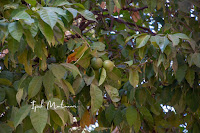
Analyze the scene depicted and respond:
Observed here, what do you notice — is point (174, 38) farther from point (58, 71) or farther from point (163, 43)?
point (58, 71)

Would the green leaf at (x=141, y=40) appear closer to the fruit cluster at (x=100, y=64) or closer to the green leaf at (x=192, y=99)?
the fruit cluster at (x=100, y=64)

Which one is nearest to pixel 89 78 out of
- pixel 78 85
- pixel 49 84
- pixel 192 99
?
pixel 78 85

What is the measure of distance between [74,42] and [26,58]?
43cm

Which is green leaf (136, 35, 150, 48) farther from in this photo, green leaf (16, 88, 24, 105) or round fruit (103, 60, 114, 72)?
green leaf (16, 88, 24, 105)

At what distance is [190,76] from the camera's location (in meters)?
1.74

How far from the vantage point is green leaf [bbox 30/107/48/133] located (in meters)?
1.06

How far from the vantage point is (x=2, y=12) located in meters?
1.31

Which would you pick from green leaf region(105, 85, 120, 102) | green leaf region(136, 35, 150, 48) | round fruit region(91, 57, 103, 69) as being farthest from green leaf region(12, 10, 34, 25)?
green leaf region(136, 35, 150, 48)

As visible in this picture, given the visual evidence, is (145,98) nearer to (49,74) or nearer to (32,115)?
(49,74)

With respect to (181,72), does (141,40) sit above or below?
above

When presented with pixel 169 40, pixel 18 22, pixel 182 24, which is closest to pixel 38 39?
pixel 18 22

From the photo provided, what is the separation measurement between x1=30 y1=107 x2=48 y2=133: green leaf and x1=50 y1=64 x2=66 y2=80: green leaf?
6.9 inches

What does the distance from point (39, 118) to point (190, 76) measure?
996mm

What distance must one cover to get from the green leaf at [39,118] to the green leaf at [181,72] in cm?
89
